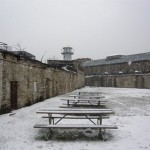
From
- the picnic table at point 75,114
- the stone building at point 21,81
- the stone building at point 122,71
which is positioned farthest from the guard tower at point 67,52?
the picnic table at point 75,114

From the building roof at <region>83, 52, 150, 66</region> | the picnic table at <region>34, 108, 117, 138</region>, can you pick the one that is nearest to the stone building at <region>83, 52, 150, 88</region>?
the building roof at <region>83, 52, 150, 66</region>

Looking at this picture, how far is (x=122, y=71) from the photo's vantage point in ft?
215

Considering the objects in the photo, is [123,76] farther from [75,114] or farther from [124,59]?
[75,114]

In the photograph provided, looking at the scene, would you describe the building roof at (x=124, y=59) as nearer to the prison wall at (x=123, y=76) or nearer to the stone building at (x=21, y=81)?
the prison wall at (x=123, y=76)

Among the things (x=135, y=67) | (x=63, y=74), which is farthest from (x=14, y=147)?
(x=135, y=67)

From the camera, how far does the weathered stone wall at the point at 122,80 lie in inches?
2033

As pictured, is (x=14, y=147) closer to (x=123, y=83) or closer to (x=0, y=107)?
(x=0, y=107)

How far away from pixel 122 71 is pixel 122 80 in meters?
A: 9.41

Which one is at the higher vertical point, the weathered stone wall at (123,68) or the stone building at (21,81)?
the weathered stone wall at (123,68)

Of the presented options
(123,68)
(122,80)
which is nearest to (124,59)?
(123,68)

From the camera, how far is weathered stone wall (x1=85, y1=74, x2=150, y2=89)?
51.6m

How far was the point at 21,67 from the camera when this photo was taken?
1391 centimetres

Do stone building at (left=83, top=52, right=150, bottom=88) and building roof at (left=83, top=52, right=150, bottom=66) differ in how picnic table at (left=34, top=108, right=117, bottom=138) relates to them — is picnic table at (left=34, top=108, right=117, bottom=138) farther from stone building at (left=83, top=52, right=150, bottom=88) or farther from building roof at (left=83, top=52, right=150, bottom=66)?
building roof at (left=83, top=52, right=150, bottom=66)

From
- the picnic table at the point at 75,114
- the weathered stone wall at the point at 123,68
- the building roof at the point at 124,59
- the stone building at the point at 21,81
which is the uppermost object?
the building roof at the point at 124,59
